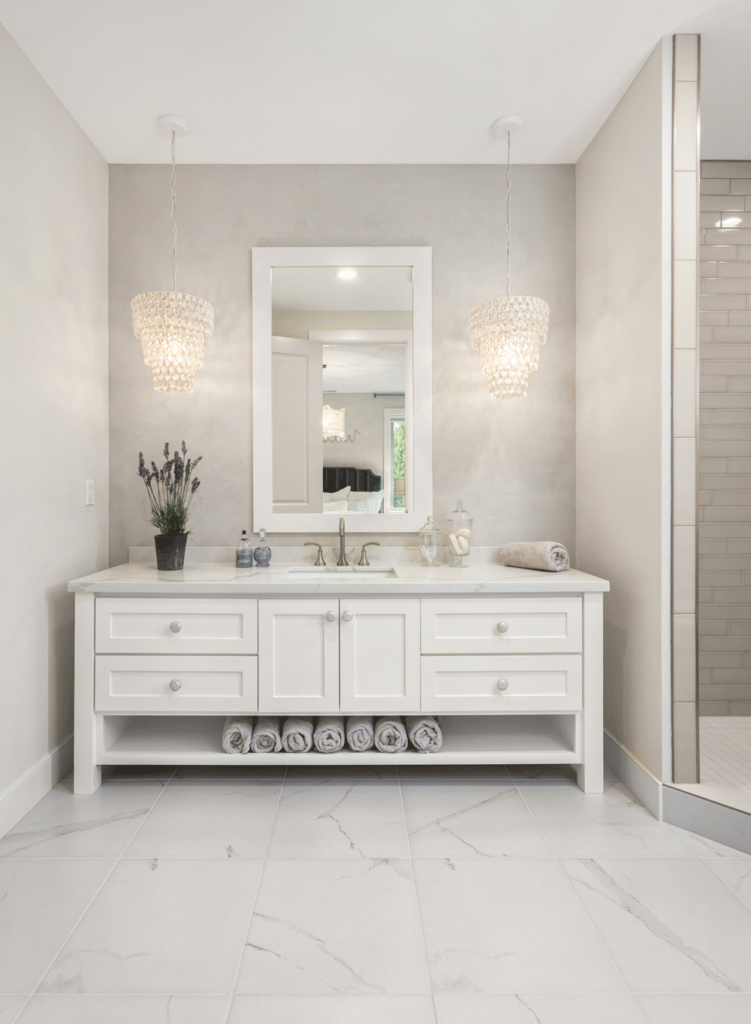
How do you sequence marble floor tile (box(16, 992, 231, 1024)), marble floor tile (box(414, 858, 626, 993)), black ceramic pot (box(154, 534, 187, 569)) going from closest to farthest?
marble floor tile (box(16, 992, 231, 1024)), marble floor tile (box(414, 858, 626, 993)), black ceramic pot (box(154, 534, 187, 569))

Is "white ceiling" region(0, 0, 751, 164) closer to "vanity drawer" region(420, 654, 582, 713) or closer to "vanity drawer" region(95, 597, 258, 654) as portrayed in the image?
"vanity drawer" region(95, 597, 258, 654)

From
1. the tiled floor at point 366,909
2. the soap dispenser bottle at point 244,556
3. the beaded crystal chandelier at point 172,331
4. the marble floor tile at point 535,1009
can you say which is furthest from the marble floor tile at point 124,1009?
the beaded crystal chandelier at point 172,331

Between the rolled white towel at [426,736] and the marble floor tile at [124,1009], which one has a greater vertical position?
the rolled white towel at [426,736]

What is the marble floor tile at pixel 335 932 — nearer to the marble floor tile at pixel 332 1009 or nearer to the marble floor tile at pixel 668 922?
the marble floor tile at pixel 332 1009

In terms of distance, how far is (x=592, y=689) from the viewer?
6.68ft

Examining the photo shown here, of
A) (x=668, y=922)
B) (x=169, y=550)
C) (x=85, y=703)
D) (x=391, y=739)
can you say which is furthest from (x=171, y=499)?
(x=668, y=922)

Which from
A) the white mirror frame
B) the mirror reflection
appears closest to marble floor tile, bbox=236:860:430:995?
the white mirror frame

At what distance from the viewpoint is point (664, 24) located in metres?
1.79

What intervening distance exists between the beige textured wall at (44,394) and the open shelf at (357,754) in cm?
25

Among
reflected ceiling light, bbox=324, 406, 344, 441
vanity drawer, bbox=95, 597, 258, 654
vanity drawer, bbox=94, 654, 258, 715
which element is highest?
reflected ceiling light, bbox=324, 406, 344, 441

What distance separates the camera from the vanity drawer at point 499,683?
2.03m

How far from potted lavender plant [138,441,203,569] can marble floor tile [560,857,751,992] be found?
5.48ft

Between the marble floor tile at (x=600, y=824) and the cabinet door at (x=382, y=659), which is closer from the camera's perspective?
the marble floor tile at (x=600, y=824)

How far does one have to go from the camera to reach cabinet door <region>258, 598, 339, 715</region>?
2027 mm
